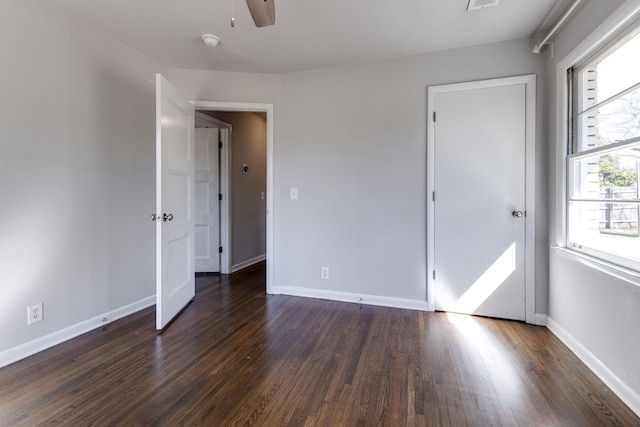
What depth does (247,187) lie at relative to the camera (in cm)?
457

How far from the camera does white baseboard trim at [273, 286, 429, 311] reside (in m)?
2.77

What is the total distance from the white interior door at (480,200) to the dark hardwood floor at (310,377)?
25cm

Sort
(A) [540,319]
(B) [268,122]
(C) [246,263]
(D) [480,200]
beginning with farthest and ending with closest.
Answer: (C) [246,263], (B) [268,122], (D) [480,200], (A) [540,319]

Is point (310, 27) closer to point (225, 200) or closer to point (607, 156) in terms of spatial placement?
point (607, 156)

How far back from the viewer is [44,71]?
2.00 meters

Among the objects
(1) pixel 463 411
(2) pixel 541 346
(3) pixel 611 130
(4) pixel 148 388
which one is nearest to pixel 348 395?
(1) pixel 463 411

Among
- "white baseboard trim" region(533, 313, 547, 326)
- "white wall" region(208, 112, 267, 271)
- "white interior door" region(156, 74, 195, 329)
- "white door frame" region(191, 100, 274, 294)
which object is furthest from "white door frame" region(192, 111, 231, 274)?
"white baseboard trim" region(533, 313, 547, 326)

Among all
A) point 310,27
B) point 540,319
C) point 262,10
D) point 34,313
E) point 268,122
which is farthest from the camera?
point 268,122

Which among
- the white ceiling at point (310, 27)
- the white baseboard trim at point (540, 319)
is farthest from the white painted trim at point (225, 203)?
the white baseboard trim at point (540, 319)

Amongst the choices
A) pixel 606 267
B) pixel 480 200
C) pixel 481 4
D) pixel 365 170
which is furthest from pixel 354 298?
pixel 481 4

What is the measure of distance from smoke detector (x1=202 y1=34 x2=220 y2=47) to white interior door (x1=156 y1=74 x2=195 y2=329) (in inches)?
18.4

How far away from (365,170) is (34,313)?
2700mm

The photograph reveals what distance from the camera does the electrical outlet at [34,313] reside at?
6.32 ft

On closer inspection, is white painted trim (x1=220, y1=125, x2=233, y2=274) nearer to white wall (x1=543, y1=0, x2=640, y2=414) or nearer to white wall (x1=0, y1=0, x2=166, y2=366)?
white wall (x1=0, y1=0, x2=166, y2=366)
